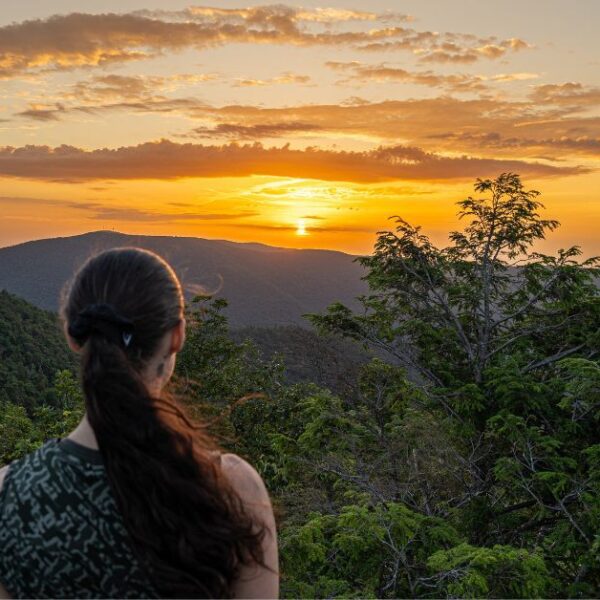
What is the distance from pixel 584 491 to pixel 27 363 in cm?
4045

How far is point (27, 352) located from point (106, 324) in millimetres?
47075

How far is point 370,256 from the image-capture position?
41.9 feet

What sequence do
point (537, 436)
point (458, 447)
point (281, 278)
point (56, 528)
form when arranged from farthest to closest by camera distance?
point (281, 278)
point (458, 447)
point (537, 436)
point (56, 528)

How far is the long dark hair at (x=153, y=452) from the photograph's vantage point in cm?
141

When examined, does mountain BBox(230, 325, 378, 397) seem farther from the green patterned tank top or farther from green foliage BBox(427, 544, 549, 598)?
the green patterned tank top

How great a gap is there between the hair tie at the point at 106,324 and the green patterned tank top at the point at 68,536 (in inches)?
9.1

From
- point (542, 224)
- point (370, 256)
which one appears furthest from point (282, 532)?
point (542, 224)

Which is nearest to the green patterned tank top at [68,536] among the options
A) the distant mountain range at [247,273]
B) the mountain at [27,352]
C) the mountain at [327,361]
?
the mountain at [327,361]

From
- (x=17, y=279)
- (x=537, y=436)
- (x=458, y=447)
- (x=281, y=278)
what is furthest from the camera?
(x=281, y=278)

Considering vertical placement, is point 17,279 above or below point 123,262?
below

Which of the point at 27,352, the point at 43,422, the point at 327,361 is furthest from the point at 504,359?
the point at 27,352

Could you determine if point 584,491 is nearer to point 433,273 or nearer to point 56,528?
point 433,273

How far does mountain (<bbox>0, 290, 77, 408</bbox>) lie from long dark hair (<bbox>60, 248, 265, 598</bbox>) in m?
32.8

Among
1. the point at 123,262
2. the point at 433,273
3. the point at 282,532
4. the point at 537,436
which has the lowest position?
the point at 282,532
